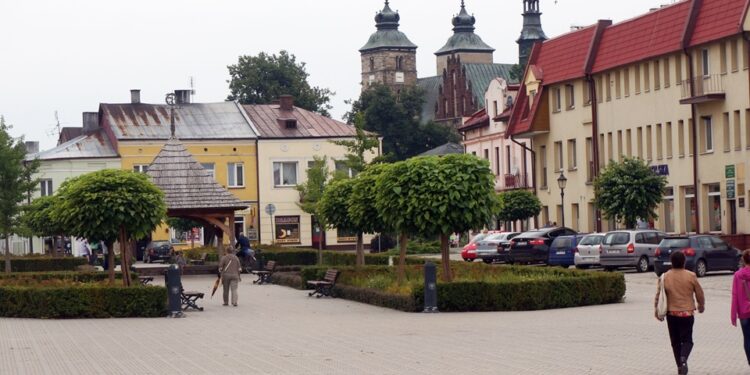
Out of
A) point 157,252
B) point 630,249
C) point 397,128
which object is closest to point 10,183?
point 157,252

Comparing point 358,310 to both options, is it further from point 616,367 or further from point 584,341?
point 616,367

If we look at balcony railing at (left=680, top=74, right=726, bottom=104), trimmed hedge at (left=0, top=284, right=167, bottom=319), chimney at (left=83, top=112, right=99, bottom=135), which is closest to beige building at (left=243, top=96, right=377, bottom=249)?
chimney at (left=83, top=112, right=99, bottom=135)

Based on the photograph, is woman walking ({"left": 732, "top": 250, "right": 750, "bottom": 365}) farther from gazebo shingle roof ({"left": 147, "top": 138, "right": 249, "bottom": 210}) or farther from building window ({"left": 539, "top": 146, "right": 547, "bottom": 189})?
building window ({"left": 539, "top": 146, "right": 547, "bottom": 189})

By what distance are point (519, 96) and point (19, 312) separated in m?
48.3

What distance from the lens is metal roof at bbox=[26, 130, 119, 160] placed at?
88438 mm

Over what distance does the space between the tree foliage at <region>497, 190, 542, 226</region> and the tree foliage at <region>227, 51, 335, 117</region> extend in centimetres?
4694

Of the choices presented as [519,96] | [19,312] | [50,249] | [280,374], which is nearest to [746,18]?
[519,96]

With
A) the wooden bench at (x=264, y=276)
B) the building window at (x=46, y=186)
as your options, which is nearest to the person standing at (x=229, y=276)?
the wooden bench at (x=264, y=276)

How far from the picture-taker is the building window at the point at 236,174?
293ft

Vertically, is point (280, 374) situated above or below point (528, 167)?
below

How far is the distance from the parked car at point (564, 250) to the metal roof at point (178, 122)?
37.9m

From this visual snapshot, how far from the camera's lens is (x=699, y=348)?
72.6ft

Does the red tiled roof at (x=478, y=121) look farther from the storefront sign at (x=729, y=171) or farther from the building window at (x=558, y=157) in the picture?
the storefront sign at (x=729, y=171)

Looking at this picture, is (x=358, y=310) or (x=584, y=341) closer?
(x=584, y=341)
